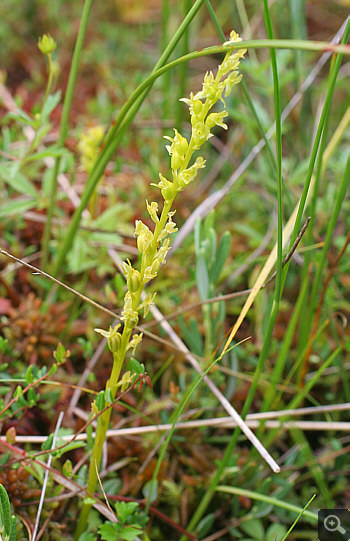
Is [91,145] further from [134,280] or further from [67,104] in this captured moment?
[134,280]

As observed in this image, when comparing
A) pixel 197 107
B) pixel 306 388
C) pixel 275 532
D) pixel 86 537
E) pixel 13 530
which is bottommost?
pixel 275 532

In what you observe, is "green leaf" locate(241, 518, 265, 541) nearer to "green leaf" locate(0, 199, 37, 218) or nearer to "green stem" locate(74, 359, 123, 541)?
"green stem" locate(74, 359, 123, 541)

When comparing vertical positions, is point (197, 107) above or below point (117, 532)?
above

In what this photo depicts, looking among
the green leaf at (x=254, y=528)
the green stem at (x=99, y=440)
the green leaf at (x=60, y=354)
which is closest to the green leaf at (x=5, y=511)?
the green stem at (x=99, y=440)

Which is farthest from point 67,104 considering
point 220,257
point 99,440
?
point 99,440

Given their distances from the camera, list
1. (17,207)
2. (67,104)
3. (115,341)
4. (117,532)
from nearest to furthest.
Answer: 1. (115,341)
2. (117,532)
3. (67,104)
4. (17,207)

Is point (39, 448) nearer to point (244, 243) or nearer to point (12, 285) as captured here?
point (12, 285)

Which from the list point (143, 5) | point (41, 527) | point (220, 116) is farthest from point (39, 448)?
point (143, 5)
